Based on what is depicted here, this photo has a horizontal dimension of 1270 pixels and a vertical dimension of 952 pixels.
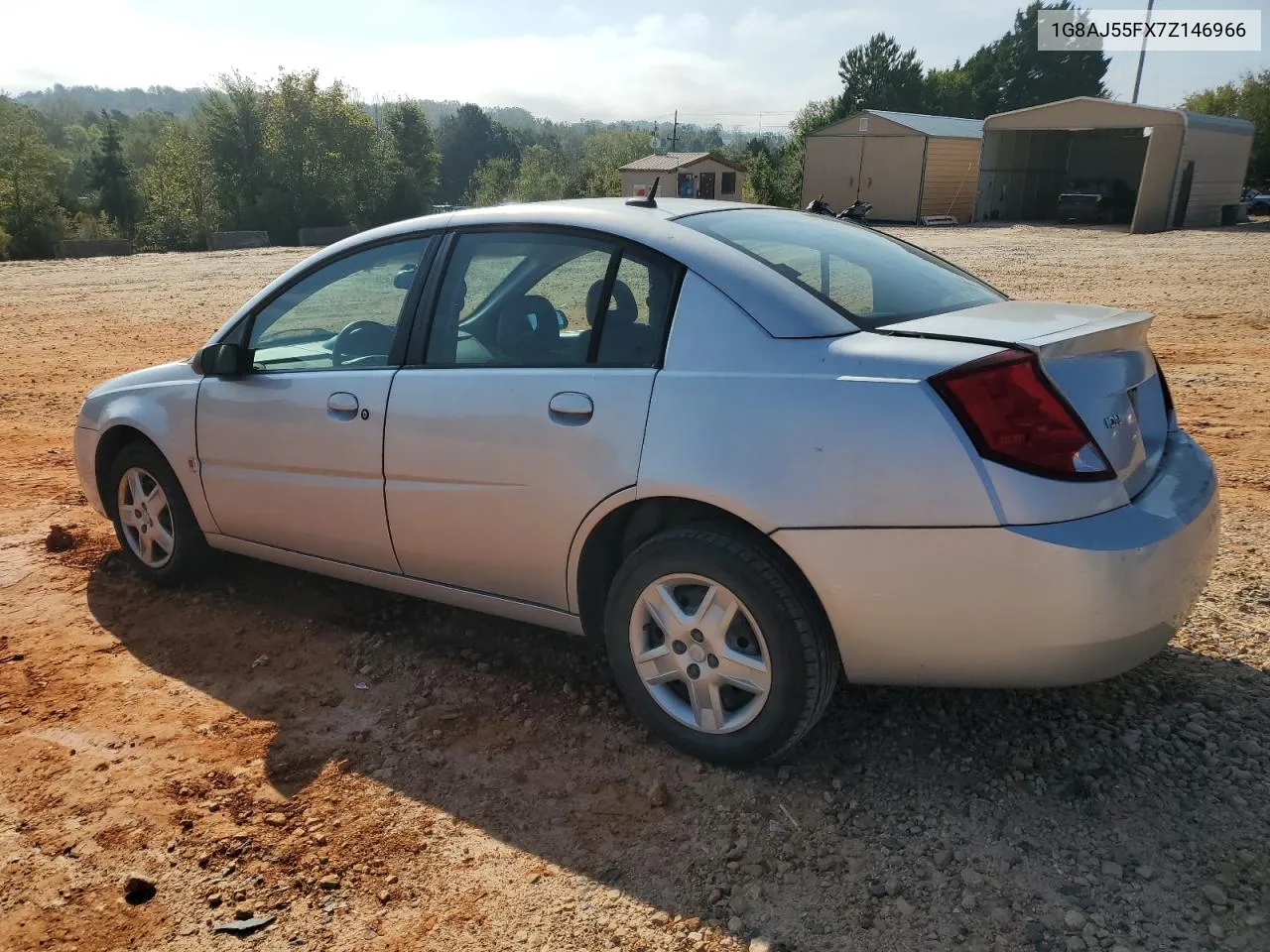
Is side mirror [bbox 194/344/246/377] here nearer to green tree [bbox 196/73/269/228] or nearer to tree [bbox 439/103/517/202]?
green tree [bbox 196/73/269/228]

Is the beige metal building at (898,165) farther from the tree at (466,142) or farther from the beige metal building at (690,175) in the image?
the tree at (466,142)

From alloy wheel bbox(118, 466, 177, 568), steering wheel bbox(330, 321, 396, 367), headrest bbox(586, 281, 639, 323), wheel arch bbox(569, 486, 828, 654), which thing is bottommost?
alloy wheel bbox(118, 466, 177, 568)

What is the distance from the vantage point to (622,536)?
312 cm

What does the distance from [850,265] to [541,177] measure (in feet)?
298

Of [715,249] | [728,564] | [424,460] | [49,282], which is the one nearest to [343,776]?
[424,460]

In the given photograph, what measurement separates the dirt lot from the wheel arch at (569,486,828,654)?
451 mm

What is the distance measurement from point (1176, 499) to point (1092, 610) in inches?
21.8

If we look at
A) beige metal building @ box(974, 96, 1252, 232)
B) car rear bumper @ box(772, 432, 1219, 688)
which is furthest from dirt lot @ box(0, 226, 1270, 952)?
beige metal building @ box(974, 96, 1252, 232)

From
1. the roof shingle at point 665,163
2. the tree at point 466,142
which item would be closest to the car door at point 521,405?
the roof shingle at point 665,163

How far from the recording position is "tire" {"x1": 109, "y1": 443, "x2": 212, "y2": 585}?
431cm

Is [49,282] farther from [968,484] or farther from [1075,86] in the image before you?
[1075,86]

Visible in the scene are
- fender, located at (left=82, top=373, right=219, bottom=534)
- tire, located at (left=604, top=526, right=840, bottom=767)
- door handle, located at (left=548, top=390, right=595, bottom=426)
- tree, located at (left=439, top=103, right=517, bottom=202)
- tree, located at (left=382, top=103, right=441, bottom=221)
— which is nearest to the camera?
tire, located at (left=604, top=526, right=840, bottom=767)

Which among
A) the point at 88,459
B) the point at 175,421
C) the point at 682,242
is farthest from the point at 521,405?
the point at 88,459

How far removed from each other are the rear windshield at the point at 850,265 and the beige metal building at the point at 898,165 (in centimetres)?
3087
